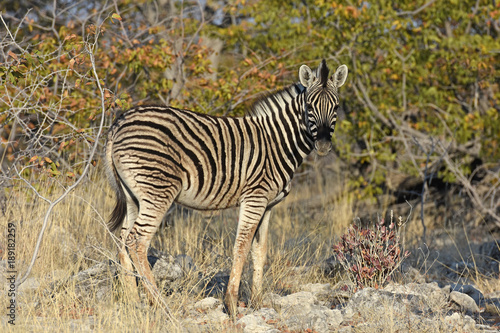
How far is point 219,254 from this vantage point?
716 centimetres

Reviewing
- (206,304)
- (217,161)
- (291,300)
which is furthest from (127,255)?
(291,300)

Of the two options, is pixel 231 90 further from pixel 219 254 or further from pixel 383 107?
pixel 383 107

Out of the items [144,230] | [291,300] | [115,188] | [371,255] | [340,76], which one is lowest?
[291,300]

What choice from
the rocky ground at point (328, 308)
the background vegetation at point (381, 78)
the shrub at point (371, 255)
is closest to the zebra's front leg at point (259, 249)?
the rocky ground at point (328, 308)

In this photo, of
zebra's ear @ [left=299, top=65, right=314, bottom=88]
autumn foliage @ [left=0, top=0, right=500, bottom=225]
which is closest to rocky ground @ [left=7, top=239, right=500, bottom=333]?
zebra's ear @ [left=299, top=65, right=314, bottom=88]

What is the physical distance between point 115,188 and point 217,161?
3.66 feet

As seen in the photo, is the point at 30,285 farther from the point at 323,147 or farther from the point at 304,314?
the point at 323,147

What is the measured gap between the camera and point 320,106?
19.5 ft

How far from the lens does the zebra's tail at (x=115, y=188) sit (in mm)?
5904

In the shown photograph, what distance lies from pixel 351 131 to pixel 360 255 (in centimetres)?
571

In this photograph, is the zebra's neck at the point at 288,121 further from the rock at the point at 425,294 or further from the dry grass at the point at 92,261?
the rock at the point at 425,294

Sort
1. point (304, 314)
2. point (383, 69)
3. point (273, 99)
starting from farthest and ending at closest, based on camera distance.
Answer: point (383, 69), point (273, 99), point (304, 314)

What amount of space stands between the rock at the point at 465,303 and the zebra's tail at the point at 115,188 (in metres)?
3.56

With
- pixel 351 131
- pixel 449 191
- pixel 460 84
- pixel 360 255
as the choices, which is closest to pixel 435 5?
pixel 460 84
